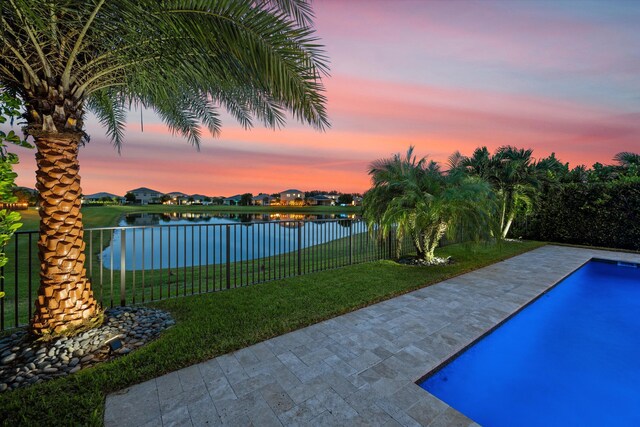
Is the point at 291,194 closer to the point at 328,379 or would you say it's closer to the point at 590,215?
the point at 590,215

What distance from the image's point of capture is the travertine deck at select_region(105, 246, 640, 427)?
69.2 inches

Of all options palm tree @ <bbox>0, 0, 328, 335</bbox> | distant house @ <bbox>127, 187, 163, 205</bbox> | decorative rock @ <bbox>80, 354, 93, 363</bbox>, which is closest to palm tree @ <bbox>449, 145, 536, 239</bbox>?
palm tree @ <bbox>0, 0, 328, 335</bbox>

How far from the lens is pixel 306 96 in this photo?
258 centimetres

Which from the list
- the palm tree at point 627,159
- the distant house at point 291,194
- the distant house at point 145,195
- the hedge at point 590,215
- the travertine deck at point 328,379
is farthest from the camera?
the distant house at point 291,194

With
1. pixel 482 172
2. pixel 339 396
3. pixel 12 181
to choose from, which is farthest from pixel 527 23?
pixel 12 181

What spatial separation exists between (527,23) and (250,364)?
32.7ft

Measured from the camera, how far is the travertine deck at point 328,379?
5.77 feet

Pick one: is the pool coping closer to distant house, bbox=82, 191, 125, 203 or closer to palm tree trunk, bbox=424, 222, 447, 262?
Answer: palm tree trunk, bbox=424, 222, 447, 262

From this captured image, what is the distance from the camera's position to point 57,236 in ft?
8.43

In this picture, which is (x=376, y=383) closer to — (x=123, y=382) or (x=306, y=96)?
(x=123, y=382)

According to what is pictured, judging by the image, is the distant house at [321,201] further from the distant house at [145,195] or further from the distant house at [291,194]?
the distant house at [145,195]

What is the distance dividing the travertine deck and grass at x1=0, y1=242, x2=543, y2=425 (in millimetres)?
144

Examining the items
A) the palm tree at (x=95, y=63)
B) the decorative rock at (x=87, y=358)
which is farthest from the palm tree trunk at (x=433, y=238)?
the decorative rock at (x=87, y=358)

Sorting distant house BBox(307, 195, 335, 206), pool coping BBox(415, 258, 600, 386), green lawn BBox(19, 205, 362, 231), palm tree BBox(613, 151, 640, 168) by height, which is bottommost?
pool coping BBox(415, 258, 600, 386)
